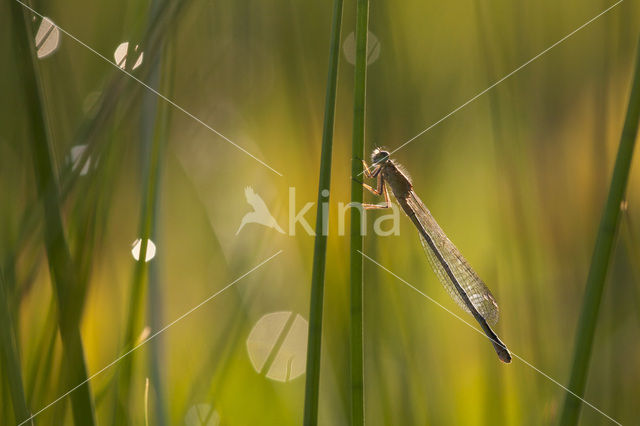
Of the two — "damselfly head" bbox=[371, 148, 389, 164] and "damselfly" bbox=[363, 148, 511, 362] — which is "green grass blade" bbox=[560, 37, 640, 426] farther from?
"damselfly head" bbox=[371, 148, 389, 164]

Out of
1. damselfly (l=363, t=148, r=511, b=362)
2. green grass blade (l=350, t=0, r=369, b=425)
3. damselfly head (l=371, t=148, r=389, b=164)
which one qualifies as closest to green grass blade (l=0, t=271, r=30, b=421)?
green grass blade (l=350, t=0, r=369, b=425)

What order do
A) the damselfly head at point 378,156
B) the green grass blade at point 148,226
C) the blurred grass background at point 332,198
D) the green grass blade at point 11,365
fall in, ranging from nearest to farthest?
the green grass blade at point 11,365
the green grass blade at point 148,226
the blurred grass background at point 332,198
the damselfly head at point 378,156

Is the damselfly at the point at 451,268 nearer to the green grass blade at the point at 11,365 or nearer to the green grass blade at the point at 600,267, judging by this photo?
the green grass blade at the point at 600,267

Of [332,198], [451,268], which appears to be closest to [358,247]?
[332,198]

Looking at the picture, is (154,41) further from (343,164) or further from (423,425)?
(423,425)

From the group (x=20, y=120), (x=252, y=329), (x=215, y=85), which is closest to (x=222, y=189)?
(x=215, y=85)

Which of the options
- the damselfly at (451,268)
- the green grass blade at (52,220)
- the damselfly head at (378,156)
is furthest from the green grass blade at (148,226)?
the damselfly head at (378,156)
